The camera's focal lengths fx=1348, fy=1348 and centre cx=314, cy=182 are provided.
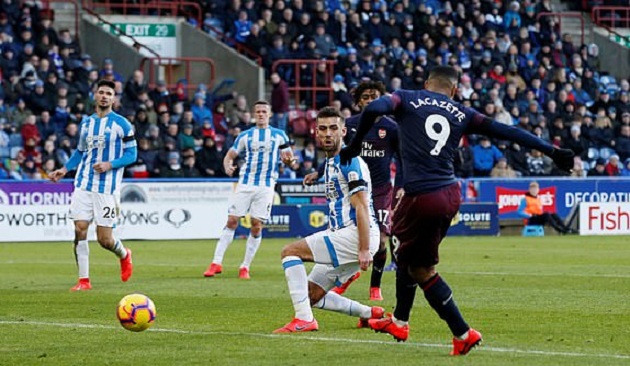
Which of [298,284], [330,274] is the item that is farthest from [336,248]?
[298,284]

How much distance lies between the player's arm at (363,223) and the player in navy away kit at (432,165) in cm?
109

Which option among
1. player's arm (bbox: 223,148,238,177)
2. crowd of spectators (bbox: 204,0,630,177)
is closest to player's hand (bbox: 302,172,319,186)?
player's arm (bbox: 223,148,238,177)

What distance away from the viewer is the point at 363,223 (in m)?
10.9

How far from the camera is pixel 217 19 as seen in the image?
1503 inches

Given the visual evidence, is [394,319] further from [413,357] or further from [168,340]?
[168,340]

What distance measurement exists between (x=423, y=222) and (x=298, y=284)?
1782mm

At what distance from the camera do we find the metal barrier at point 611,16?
45.1 m

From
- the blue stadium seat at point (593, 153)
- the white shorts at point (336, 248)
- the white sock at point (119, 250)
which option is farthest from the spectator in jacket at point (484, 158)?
the white shorts at point (336, 248)

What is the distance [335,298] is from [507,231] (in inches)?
825

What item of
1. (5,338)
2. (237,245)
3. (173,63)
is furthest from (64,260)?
(173,63)

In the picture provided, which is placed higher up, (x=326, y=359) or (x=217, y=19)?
(x=217, y=19)

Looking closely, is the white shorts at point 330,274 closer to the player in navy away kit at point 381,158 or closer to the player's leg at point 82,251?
the player in navy away kit at point 381,158

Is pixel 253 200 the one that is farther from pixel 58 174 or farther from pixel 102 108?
pixel 58 174

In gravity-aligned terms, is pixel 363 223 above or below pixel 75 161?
below
